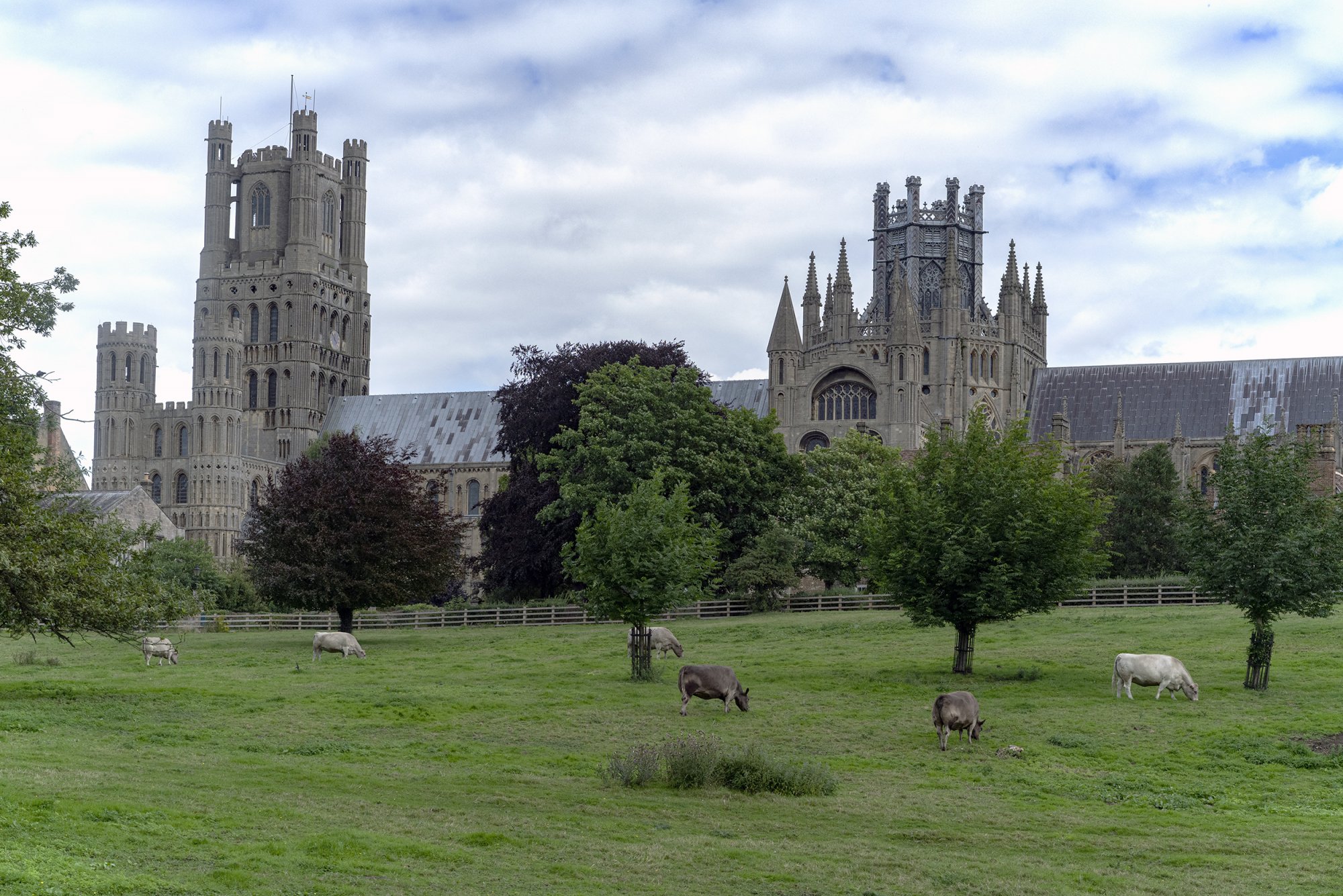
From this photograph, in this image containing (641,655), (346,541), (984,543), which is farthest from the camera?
(346,541)

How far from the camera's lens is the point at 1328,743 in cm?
2580

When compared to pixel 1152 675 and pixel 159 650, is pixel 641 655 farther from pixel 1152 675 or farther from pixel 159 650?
pixel 159 650

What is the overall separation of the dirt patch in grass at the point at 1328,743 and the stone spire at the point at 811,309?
232ft

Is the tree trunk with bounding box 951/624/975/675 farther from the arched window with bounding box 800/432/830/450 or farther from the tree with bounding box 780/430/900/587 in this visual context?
the arched window with bounding box 800/432/830/450

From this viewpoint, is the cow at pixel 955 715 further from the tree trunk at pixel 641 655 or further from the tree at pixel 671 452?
the tree at pixel 671 452

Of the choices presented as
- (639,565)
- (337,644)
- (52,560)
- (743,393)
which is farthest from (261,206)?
(52,560)

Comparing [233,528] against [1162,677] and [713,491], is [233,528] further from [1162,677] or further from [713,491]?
[1162,677]

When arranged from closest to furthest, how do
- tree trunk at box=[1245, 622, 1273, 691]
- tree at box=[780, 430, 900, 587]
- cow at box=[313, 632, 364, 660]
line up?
tree trunk at box=[1245, 622, 1273, 691]
cow at box=[313, 632, 364, 660]
tree at box=[780, 430, 900, 587]

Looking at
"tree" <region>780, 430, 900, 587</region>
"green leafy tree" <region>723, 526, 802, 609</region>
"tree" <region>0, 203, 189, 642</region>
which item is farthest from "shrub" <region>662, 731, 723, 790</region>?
"tree" <region>780, 430, 900, 587</region>

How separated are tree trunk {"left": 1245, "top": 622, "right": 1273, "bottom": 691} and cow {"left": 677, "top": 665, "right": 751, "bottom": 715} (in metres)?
10.4

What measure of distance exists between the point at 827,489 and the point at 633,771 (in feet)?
130

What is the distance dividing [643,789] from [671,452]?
36.1 m

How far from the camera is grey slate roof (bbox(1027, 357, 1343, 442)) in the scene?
95.2 m

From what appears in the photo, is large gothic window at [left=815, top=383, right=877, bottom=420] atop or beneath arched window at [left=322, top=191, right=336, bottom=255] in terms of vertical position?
beneath
